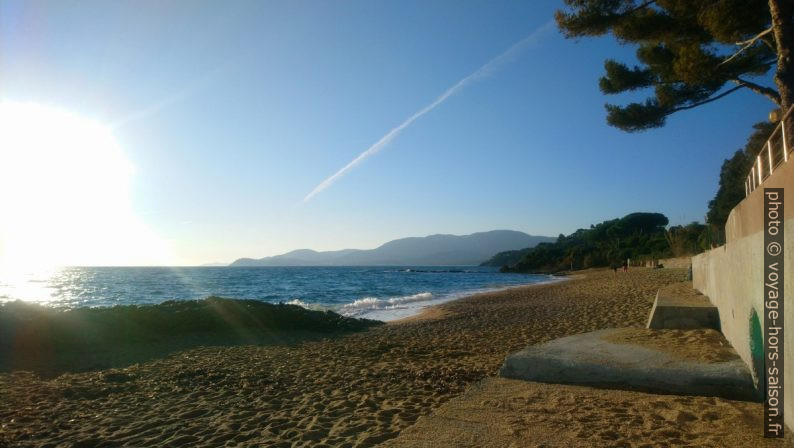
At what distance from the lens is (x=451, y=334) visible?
12.6 m

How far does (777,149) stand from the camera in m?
4.67

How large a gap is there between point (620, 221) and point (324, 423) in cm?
9105

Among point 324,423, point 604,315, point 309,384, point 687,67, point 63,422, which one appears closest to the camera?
point 324,423

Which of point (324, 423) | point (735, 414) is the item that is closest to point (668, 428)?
point (735, 414)

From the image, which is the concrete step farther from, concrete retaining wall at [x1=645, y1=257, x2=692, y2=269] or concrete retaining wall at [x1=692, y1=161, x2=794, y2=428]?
concrete retaining wall at [x1=645, y1=257, x2=692, y2=269]

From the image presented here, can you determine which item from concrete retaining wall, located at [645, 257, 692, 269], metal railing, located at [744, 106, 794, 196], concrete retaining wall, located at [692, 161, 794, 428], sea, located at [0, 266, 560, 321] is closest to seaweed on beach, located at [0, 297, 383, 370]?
sea, located at [0, 266, 560, 321]

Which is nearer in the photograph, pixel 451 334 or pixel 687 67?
pixel 687 67

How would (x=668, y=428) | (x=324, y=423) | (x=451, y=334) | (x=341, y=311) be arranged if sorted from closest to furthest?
(x=668, y=428), (x=324, y=423), (x=451, y=334), (x=341, y=311)

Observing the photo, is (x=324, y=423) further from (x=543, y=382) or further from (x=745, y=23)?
(x=745, y=23)

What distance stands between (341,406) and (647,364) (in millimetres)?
3412

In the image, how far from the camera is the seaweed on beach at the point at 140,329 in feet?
34.3

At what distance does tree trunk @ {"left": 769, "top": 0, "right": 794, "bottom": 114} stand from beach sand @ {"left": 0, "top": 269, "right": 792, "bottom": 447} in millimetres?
4537

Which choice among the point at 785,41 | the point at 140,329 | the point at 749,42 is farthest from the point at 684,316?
the point at 140,329

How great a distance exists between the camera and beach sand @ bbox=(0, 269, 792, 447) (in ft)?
14.2
